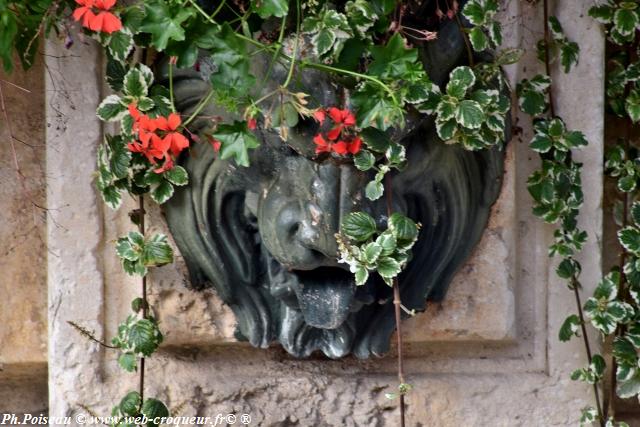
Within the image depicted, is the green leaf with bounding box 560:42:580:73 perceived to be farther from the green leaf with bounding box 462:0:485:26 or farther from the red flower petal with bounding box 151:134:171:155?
the red flower petal with bounding box 151:134:171:155

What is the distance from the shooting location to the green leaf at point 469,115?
1.32 metres

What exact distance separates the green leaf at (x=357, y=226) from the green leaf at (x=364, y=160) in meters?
0.05

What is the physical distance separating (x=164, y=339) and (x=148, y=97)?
337 mm

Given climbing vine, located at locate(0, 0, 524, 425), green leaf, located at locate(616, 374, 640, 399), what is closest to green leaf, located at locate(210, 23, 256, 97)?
climbing vine, located at locate(0, 0, 524, 425)

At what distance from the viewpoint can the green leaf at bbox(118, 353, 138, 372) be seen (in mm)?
1447

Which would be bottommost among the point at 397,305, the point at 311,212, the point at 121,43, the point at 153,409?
the point at 153,409

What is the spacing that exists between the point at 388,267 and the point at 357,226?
0.22 ft

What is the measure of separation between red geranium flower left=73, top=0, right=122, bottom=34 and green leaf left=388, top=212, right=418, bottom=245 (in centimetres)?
38

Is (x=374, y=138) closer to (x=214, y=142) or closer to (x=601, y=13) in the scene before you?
(x=214, y=142)

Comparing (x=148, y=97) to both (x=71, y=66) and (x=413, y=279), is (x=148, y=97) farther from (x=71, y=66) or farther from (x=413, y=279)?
(x=413, y=279)

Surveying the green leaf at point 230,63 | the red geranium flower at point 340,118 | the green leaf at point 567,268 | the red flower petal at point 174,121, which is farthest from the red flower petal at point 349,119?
the green leaf at point 567,268

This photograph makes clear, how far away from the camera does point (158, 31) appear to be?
1.21 metres

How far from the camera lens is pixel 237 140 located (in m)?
1.21

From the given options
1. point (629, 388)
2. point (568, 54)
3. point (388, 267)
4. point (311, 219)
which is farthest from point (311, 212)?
point (629, 388)
